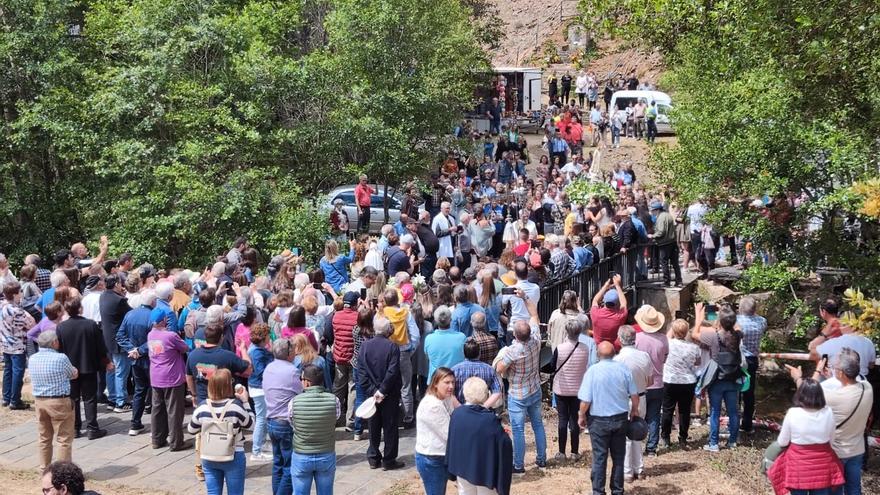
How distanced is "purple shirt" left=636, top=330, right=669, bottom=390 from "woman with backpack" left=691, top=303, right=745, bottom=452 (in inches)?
19.9

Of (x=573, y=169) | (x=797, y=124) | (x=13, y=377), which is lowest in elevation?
(x=13, y=377)

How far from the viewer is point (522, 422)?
32.4 feet

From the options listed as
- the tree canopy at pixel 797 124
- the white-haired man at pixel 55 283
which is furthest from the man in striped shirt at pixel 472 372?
the tree canopy at pixel 797 124

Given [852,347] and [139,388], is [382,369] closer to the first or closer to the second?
[139,388]

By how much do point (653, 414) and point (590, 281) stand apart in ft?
19.4

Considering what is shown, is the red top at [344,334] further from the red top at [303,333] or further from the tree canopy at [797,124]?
the tree canopy at [797,124]

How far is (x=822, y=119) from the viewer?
44.2 ft

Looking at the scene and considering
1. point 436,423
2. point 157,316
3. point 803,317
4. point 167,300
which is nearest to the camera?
point 436,423

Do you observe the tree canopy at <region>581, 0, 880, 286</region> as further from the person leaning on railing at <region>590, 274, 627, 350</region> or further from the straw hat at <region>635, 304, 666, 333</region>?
the straw hat at <region>635, 304, 666, 333</region>

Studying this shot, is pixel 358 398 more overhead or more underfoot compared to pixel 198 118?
more underfoot

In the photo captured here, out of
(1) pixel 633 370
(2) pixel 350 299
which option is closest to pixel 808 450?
(1) pixel 633 370

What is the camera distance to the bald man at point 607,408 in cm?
873

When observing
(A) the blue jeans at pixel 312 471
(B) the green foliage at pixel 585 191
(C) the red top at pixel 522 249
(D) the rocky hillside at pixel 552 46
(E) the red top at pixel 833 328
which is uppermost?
(D) the rocky hillside at pixel 552 46

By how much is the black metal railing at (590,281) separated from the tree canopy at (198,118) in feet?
20.1
